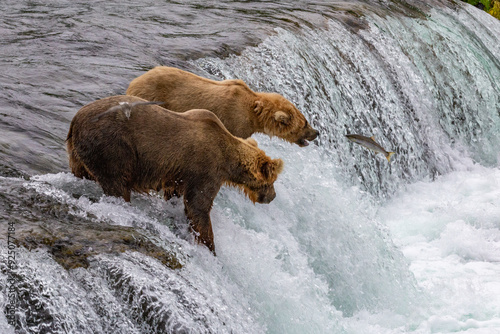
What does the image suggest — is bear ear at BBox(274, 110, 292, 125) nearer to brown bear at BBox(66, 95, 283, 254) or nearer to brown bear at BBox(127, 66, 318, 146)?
brown bear at BBox(127, 66, 318, 146)

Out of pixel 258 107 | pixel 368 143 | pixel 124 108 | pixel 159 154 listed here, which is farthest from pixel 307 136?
pixel 124 108

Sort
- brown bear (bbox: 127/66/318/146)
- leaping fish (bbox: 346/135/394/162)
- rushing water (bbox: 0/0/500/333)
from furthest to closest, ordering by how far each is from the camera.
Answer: leaping fish (bbox: 346/135/394/162), brown bear (bbox: 127/66/318/146), rushing water (bbox: 0/0/500/333)

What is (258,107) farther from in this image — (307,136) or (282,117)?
(307,136)

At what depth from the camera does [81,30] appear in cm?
893

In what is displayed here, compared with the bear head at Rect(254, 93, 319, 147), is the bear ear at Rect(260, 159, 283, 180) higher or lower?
higher

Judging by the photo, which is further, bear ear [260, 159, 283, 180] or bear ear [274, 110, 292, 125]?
bear ear [274, 110, 292, 125]

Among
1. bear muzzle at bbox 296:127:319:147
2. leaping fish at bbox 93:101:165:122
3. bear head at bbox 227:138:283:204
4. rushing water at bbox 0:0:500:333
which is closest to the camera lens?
rushing water at bbox 0:0:500:333

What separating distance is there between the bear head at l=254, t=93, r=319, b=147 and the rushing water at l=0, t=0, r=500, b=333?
503 millimetres

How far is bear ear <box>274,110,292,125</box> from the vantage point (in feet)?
19.8

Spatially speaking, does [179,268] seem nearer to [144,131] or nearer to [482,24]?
[144,131]

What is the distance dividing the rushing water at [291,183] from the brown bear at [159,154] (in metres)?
0.16

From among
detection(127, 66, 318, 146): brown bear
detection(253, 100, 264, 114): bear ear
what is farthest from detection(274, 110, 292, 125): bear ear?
detection(253, 100, 264, 114): bear ear

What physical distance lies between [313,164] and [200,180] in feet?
9.14

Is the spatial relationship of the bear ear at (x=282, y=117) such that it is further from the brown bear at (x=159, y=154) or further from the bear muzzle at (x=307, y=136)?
the brown bear at (x=159, y=154)
